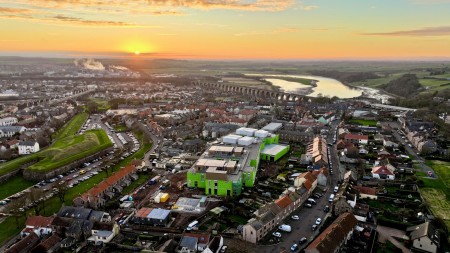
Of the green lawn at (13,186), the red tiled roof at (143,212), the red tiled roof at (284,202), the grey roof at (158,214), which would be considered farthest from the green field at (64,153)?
the red tiled roof at (284,202)

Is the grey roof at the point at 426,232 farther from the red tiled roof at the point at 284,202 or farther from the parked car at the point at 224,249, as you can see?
the parked car at the point at 224,249

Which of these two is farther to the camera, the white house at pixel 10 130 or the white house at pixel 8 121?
the white house at pixel 8 121

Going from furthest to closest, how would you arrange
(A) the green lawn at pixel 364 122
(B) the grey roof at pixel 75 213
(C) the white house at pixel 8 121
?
1. (A) the green lawn at pixel 364 122
2. (C) the white house at pixel 8 121
3. (B) the grey roof at pixel 75 213

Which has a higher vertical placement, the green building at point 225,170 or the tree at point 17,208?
the green building at point 225,170

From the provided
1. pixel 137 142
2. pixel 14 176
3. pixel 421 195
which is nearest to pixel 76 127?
pixel 137 142

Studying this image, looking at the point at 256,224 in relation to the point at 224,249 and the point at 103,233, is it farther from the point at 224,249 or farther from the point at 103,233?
the point at 103,233

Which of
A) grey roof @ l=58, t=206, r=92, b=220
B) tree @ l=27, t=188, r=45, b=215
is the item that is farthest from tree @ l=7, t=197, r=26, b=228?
grey roof @ l=58, t=206, r=92, b=220

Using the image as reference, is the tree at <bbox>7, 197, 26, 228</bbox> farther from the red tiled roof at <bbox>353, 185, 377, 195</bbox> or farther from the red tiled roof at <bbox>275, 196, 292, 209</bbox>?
the red tiled roof at <bbox>353, 185, 377, 195</bbox>

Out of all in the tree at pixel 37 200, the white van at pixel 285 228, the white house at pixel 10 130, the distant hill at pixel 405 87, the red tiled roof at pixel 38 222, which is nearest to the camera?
the red tiled roof at pixel 38 222
